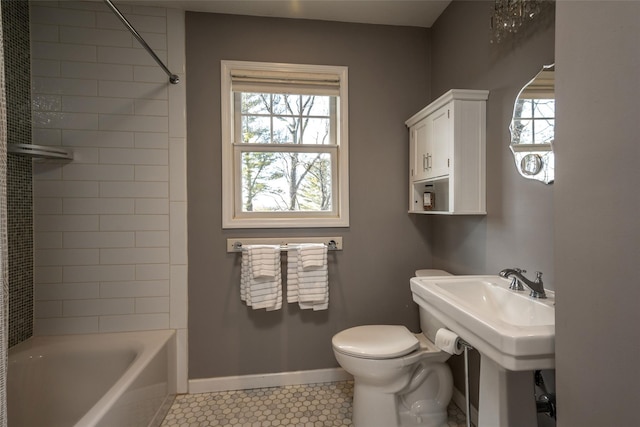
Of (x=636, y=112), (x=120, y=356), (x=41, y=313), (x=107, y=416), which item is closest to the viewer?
(x=636, y=112)

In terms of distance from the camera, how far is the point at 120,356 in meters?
1.67

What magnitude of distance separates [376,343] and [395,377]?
176 millimetres

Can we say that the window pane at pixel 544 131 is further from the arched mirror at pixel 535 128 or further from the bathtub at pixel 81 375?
the bathtub at pixel 81 375

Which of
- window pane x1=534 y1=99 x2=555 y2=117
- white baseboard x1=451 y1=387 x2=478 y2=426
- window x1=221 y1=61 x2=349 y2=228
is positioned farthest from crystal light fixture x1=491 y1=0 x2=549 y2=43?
white baseboard x1=451 y1=387 x2=478 y2=426

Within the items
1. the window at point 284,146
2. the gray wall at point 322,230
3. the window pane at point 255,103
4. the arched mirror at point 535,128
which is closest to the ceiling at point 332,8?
Result: the gray wall at point 322,230

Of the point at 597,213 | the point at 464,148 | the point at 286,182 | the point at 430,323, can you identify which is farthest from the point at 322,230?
the point at 597,213

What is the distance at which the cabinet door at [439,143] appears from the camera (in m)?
1.51

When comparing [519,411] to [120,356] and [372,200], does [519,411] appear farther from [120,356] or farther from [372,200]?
[120,356]

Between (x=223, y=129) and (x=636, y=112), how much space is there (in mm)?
1850

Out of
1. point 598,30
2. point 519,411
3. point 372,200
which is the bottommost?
point 519,411

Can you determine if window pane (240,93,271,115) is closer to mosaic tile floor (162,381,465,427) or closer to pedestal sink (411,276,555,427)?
pedestal sink (411,276,555,427)

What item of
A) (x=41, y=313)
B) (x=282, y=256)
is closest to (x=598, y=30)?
(x=282, y=256)

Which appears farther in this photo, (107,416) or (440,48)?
(440,48)

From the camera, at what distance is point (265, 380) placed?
1.94m
